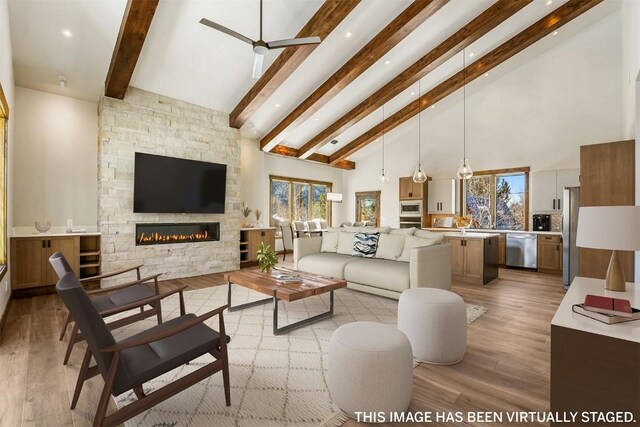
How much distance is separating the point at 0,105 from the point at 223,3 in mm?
2761

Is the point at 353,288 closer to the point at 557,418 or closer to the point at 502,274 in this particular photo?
the point at 557,418

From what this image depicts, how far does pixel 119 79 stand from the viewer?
4.52 meters

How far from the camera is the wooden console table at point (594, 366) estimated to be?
126 cm

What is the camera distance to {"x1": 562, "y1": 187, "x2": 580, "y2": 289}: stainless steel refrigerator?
16.0 feet

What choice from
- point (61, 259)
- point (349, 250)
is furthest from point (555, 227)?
point (61, 259)

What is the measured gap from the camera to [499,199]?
7.61m

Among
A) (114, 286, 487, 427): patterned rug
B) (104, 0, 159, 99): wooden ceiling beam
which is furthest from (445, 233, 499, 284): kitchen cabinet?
(104, 0, 159, 99): wooden ceiling beam

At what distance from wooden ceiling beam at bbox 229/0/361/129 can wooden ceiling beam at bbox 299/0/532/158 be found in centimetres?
245

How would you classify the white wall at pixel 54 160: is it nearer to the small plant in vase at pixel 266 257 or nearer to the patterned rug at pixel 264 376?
the patterned rug at pixel 264 376

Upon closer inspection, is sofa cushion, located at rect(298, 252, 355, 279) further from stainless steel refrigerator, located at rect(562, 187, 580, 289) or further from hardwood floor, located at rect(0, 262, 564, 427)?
stainless steel refrigerator, located at rect(562, 187, 580, 289)

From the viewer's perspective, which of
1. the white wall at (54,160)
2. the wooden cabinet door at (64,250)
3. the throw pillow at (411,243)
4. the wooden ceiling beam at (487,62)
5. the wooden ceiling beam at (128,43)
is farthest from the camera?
the wooden ceiling beam at (487,62)

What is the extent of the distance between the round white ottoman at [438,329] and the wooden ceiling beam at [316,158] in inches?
264

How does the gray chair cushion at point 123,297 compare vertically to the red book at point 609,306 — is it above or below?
below

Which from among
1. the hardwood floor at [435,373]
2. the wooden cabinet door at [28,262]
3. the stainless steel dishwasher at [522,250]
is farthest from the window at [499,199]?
the wooden cabinet door at [28,262]
